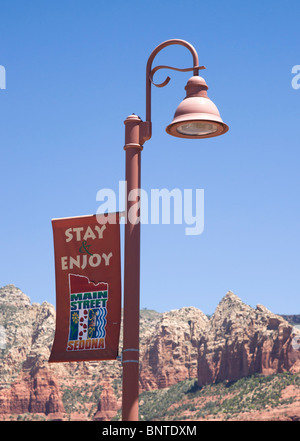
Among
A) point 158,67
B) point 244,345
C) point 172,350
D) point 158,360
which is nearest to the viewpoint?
point 158,67

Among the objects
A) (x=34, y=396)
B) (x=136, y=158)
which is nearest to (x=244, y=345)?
(x=34, y=396)

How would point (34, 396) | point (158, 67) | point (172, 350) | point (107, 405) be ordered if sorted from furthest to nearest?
point (172, 350) → point (34, 396) → point (107, 405) → point (158, 67)

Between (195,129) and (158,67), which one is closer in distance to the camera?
(158,67)

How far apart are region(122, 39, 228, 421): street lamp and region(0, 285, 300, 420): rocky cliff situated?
116912 millimetres

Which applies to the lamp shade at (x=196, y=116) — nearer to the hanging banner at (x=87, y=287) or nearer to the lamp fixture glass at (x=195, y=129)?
the lamp fixture glass at (x=195, y=129)

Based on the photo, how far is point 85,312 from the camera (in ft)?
36.9

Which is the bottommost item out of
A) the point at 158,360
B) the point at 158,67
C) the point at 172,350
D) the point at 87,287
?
the point at 87,287

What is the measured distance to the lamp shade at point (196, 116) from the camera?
11.4 meters

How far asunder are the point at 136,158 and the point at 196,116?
107 centimetres

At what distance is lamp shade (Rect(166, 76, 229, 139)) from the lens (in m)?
11.4

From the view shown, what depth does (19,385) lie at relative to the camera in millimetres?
147375

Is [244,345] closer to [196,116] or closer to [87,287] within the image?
[87,287]

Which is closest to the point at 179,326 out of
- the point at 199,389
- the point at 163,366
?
the point at 163,366
